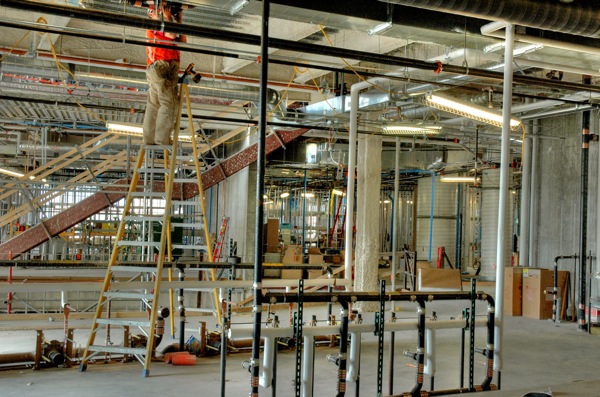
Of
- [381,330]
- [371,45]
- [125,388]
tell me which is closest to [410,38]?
[371,45]

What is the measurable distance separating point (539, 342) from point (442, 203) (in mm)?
12492

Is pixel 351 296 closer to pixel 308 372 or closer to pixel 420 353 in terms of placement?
pixel 308 372

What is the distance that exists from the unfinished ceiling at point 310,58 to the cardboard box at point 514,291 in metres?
2.95

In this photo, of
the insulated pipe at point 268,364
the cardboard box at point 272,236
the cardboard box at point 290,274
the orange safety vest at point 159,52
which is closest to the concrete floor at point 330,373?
the insulated pipe at point 268,364

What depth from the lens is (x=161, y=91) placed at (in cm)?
681

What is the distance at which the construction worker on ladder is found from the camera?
22.2ft

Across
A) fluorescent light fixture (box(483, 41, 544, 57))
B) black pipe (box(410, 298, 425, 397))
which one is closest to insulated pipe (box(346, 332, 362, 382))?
black pipe (box(410, 298, 425, 397))

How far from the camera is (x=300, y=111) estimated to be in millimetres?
11938

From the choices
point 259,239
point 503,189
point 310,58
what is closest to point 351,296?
point 259,239

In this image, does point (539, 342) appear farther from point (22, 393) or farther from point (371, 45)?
point (22, 393)

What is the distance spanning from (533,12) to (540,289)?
756 cm

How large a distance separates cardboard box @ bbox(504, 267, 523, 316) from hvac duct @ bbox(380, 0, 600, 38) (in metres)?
7.20

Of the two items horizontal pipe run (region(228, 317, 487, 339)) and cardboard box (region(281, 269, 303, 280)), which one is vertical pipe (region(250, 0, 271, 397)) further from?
cardboard box (region(281, 269, 303, 280))

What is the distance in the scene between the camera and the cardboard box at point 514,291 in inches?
472
